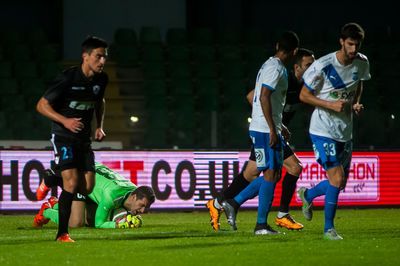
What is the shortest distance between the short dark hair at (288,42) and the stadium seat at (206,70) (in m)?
8.44

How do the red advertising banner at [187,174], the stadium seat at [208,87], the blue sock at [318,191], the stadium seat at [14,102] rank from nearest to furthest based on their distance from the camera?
the blue sock at [318,191] → the red advertising banner at [187,174] → the stadium seat at [14,102] → the stadium seat at [208,87]

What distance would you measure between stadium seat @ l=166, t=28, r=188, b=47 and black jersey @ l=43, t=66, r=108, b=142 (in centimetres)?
959

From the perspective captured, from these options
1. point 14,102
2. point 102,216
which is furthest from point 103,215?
point 14,102

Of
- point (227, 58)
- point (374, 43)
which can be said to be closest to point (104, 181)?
point (227, 58)

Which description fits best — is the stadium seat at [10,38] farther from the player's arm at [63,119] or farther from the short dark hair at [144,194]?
the player's arm at [63,119]

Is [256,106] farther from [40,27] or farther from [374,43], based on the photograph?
[40,27]

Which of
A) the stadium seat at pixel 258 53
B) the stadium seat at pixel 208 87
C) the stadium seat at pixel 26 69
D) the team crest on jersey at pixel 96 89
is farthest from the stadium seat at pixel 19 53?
the team crest on jersey at pixel 96 89

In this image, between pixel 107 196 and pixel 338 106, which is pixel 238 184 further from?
pixel 338 106

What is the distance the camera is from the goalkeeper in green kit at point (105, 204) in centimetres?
798

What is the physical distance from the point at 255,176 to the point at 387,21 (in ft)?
39.7

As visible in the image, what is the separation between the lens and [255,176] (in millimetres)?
7449

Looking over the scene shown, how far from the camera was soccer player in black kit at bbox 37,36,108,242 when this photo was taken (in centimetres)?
625

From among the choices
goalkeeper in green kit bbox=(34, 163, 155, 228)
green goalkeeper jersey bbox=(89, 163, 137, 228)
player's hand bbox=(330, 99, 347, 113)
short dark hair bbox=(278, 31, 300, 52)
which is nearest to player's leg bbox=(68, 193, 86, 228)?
goalkeeper in green kit bbox=(34, 163, 155, 228)

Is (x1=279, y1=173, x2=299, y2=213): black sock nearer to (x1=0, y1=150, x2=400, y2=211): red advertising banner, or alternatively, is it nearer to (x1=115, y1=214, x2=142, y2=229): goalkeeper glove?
(x1=115, y1=214, x2=142, y2=229): goalkeeper glove
